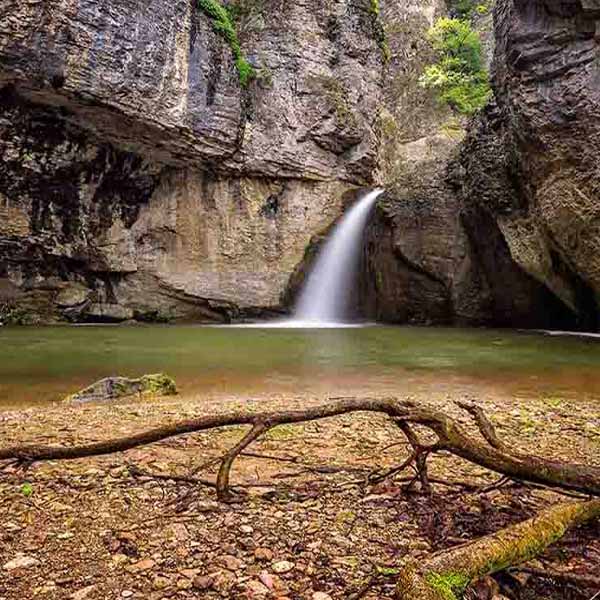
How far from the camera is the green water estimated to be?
721 centimetres

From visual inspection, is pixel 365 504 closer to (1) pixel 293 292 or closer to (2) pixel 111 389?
(2) pixel 111 389

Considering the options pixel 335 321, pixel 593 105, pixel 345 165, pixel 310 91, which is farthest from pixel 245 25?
pixel 593 105

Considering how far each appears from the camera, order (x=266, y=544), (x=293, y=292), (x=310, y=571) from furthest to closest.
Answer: (x=293, y=292) < (x=266, y=544) < (x=310, y=571)

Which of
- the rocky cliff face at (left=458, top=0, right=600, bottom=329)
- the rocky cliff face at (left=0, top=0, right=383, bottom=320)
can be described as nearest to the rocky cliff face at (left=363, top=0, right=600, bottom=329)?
the rocky cliff face at (left=458, top=0, right=600, bottom=329)

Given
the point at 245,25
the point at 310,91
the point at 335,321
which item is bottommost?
the point at 335,321

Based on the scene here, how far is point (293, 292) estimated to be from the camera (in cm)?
2098

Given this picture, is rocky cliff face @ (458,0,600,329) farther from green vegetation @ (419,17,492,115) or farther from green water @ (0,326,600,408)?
green vegetation @ (419,17,492,115)

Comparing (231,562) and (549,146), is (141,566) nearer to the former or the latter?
(231,562)

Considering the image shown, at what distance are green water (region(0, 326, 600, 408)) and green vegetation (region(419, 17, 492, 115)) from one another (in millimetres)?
20411

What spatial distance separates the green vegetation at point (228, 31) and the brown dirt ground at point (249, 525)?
55.7 ft

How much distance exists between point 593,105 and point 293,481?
11602 mm

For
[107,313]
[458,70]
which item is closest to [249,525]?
[107,313]

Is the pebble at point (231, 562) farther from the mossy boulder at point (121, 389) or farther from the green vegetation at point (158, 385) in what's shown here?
the green vegetation at point (158, 385)

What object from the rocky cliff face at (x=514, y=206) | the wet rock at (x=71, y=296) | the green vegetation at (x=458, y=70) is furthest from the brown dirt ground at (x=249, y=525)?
the green vegetation at (x=458, y=70)
